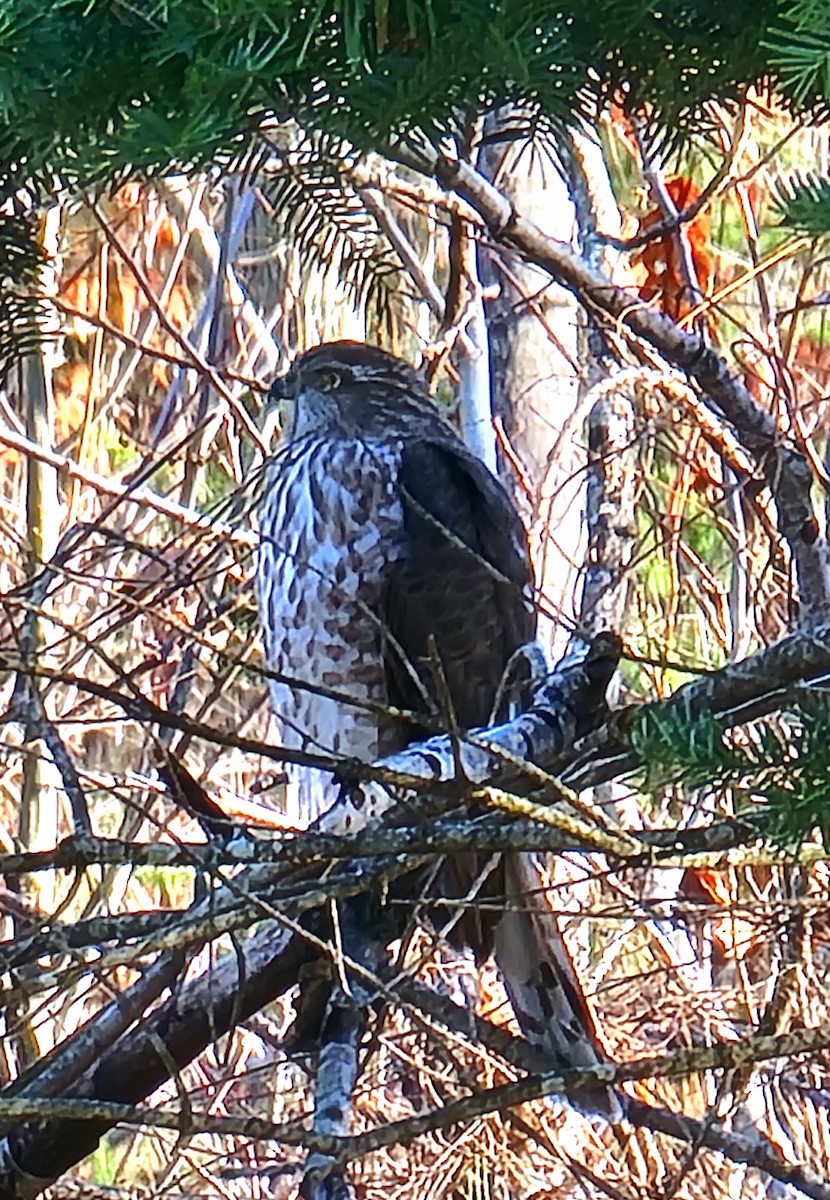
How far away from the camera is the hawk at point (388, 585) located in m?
3.17

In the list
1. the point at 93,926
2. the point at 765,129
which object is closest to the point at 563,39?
the point at 93,926

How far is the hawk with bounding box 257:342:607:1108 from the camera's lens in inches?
125

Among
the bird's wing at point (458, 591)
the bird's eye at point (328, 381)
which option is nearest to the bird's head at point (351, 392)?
the bird's eye at point (328, 381)

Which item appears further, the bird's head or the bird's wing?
the bird's head

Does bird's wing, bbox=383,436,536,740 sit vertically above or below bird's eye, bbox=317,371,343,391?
below

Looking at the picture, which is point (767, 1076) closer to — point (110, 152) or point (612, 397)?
point (612, 397)

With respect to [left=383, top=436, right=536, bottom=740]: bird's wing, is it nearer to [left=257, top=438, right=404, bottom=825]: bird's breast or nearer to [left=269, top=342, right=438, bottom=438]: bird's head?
[left=257, top=438, right=404, bottom=825]: bird's breast

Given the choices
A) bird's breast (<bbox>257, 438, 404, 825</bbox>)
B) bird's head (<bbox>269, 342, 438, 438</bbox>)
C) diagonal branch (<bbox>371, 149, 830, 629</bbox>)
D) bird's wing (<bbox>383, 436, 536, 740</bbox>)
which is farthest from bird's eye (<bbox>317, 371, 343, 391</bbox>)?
diagonal branch (<bbox>371, 149, 830, 629</bbox>)

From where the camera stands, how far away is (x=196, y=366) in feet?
11.8

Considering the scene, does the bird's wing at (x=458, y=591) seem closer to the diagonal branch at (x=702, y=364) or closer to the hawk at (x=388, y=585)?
the hawk at (x=388, y=585)

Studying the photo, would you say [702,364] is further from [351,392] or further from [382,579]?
[351,392]

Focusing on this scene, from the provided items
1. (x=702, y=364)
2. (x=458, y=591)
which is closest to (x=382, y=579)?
(x=458, y=591)

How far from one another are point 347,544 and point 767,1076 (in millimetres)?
1223

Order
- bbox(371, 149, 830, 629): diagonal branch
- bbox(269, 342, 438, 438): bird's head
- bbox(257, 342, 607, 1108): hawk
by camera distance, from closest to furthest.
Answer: bbox(371, 149, 830, 629): diagonal branch, bbox(257, 342, 607, 1108): hawk, bbox(269, 342, 438, 438): bird's head
